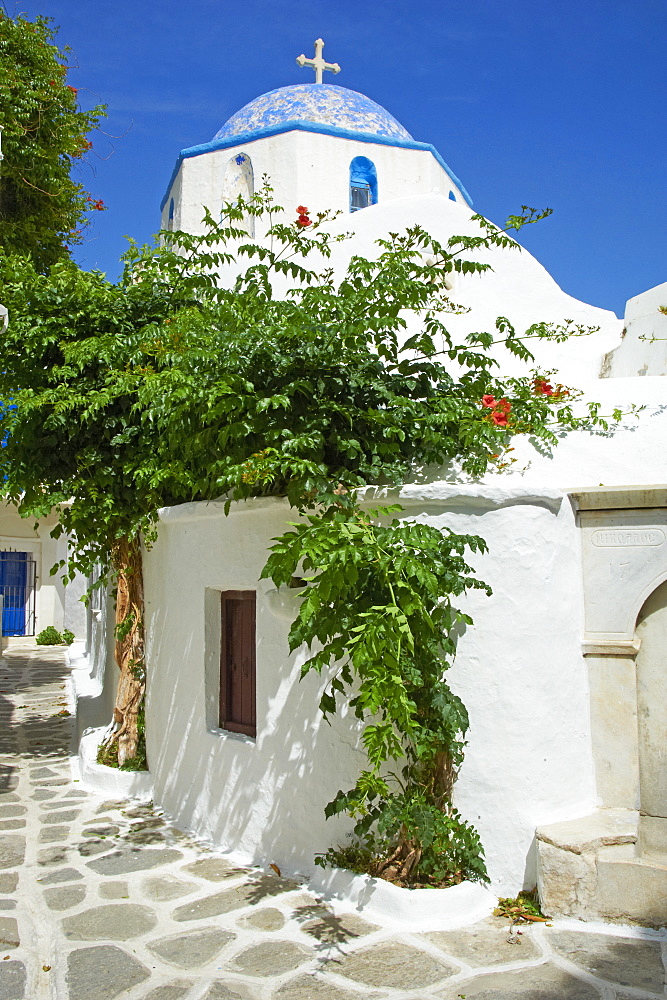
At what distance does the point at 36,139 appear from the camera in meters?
9.25

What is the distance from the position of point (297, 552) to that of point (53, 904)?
253 centimetres

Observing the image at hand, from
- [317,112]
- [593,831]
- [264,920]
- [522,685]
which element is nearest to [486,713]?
[522,685]

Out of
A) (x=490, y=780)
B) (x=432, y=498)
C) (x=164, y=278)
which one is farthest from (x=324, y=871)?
(x=164, y=278)

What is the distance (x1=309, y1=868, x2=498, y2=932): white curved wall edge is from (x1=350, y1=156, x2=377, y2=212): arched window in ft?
37.3

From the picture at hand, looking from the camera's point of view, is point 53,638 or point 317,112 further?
point 53,638

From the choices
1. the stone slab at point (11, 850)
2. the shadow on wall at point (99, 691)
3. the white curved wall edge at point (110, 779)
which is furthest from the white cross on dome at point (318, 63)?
the stone slab at point (11, 850)

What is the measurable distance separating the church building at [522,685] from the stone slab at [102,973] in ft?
4.13

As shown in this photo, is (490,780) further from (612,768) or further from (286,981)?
(286,981)

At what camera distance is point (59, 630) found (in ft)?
68.3

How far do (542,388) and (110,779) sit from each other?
15.9ft

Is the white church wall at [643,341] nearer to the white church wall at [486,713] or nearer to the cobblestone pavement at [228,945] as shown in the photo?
the white church wall at [486,713]

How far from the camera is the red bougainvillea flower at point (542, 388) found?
5.62m

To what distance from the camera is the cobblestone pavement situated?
3551mm

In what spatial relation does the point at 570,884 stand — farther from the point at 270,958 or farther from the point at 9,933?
the point at 9,933
